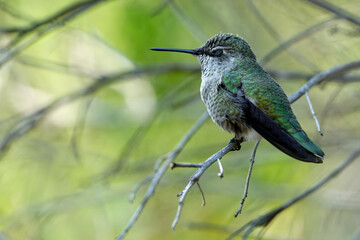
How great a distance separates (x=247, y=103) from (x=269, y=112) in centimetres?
13

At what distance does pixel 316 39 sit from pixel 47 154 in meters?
3.00

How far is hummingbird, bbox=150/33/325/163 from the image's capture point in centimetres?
267

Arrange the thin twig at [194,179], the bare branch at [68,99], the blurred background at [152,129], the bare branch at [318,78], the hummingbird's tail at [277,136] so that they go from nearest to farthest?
1. the thin twig at [194,179]
2. the hummingbird's tail at [277,136]
3. the bare branch at [318,78]
4. the bare branch at [68,99]
5. the blurred background at [152,129]

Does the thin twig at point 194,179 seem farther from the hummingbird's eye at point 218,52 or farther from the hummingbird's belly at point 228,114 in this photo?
the hummingbird's eye at point 218,52

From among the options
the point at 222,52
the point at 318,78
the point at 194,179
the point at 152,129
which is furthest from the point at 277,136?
the point at 152,129

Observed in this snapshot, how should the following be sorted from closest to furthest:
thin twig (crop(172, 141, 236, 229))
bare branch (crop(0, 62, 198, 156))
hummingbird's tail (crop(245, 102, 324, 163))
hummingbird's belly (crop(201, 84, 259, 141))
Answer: thin twig (crop(172, 141, 236, 229))
hummingbird's tail (crop(245, 102, 324, 163))
hummingbird's belly (crop(201, 84, 259, 141))
bare branch (crop(0, 62, 198, 156))

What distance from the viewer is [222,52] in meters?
3.27

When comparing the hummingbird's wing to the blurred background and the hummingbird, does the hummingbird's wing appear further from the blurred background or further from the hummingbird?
the blurred background

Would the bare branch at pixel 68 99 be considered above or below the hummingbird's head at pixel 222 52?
above

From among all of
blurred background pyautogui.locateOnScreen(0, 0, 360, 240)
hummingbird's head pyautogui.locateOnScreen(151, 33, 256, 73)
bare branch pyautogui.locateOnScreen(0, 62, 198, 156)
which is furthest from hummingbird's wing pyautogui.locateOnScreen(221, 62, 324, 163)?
bare branch pyautogui.locateOnScreen(0, 62, 198, 156)

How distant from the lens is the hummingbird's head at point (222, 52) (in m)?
3.22

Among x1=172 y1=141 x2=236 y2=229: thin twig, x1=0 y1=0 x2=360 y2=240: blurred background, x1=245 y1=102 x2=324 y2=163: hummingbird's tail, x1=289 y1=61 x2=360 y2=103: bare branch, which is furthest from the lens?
x1=0 y1=0 x2=360 y2=240: blurred background

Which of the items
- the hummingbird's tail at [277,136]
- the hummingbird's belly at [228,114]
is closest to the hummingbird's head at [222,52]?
the hummingbird's belly at [228,114]

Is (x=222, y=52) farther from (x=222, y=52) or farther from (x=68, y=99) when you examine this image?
(x=68, y=99)
